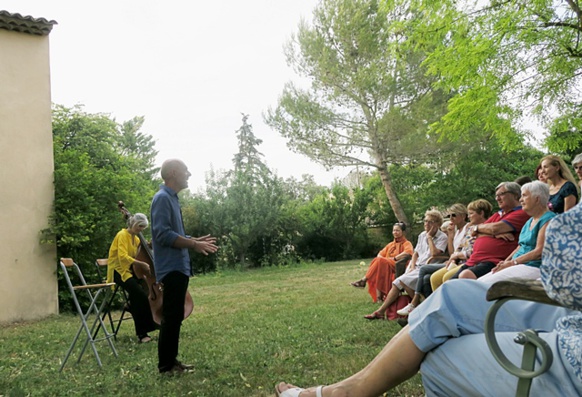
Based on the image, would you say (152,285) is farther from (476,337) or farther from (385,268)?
(476,337)

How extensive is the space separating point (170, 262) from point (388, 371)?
2.85m

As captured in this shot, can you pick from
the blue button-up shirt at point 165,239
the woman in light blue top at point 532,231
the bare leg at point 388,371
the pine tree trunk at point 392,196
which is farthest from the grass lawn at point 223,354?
the pine tree trunk at point 392,196

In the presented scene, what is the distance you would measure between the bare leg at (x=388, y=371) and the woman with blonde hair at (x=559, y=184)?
3428 mm

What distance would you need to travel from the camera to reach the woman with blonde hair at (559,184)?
187 inches

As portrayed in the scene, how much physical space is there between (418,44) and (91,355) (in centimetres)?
693

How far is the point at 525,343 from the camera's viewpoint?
1.63m

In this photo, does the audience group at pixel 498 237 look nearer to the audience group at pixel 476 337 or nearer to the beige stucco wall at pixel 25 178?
the audience group at pixel 476 337

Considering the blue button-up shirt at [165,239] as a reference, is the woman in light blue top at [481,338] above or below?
below

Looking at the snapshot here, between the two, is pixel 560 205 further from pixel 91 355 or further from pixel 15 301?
pixel 15 301

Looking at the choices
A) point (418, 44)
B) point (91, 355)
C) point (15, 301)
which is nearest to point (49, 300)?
point (15, 301)

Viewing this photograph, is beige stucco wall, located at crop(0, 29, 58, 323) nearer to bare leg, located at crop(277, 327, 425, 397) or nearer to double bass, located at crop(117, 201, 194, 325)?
double bass, located at crop(117, 201, 194, 325)

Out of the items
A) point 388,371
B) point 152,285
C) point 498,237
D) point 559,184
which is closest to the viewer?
point 388,371

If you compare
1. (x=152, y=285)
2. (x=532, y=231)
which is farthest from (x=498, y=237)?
(x=152, y=285)

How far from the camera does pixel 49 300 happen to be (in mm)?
9586
